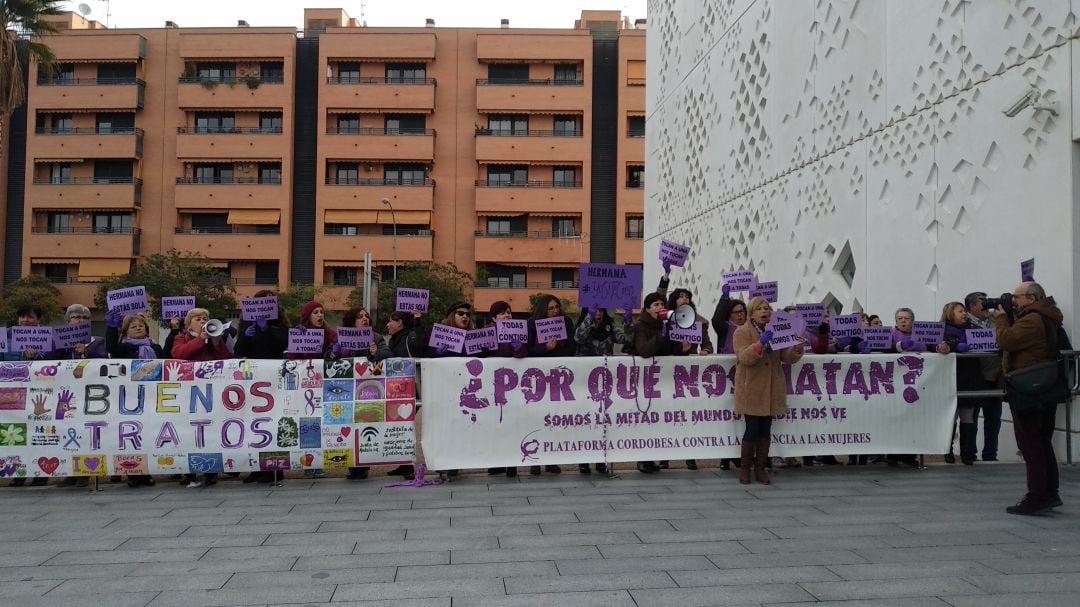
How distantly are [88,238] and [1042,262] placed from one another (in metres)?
53.9

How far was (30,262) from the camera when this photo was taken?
51.2 meters

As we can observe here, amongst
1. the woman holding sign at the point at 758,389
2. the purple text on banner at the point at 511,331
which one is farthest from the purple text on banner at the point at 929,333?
the purple text on banner at the point at 511,331

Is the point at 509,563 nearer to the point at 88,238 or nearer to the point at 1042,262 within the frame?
the point at 1042,262

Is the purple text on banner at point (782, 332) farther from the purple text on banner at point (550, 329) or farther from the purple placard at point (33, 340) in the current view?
the purple placard at point (33, 340)

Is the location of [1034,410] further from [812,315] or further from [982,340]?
[812,315]

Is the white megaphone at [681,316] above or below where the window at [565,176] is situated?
below

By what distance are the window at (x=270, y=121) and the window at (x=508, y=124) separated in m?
13.3

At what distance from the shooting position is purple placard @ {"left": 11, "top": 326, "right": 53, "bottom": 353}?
8062 millimetres

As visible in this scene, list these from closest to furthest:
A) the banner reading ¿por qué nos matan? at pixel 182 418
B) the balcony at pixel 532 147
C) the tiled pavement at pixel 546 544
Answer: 1. the tiled pavement at pixel 546 544
2. the banner reading ¿por qué nos matan? at pixel 182 418
3. the balcony at pixel 532 147

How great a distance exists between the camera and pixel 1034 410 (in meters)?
6.52

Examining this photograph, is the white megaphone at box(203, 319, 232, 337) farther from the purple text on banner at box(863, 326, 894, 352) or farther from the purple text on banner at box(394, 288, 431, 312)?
the purple text on banner at box(863, 326, 894, 352)

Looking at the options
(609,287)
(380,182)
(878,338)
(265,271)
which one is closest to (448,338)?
(609,287)

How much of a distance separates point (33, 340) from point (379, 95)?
45.5 meters

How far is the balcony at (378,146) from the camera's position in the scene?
51.2 meters
